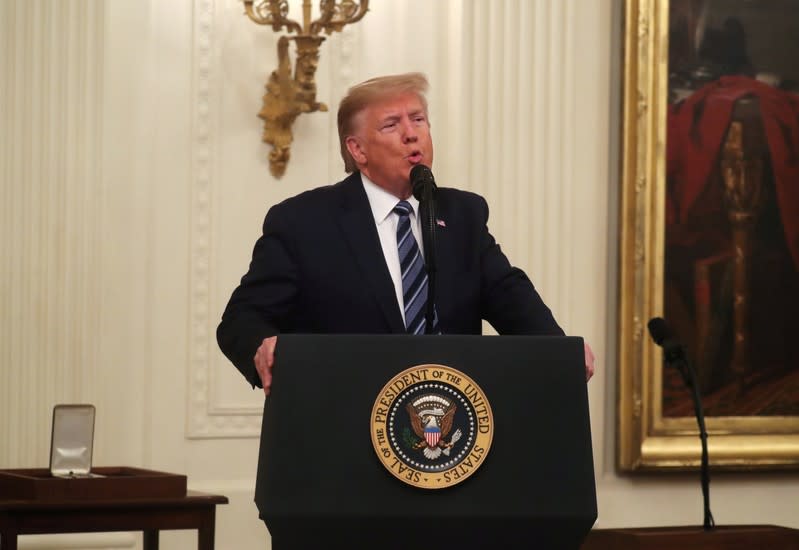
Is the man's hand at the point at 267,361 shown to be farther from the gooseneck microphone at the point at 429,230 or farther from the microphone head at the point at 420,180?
the microphone head at the point at 420,180

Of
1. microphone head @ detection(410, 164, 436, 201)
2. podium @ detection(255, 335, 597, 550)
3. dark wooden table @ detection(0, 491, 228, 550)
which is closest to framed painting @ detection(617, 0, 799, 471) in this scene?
dark wooden table @ detection(0, 491, 228, 550)

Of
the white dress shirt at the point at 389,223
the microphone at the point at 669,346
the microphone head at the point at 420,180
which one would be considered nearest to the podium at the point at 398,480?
the microphone head at the point at 420,180

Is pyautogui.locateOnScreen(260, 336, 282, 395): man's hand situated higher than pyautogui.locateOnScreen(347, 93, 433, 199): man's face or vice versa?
pyautogui.locateOnScreen(347, 93, 433, 199): man's face

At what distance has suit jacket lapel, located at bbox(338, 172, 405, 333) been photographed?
10.2ft

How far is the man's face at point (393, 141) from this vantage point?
10.8ft

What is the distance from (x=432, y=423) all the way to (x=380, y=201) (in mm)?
928

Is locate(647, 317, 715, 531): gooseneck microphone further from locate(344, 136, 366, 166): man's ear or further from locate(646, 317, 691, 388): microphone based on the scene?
locate(344, 136, 366, 166): man's ear

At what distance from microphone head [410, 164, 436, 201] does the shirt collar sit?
0.84ft

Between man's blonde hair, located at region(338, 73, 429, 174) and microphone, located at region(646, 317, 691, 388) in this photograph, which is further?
microphone, located at region(646, 317, 691, 388)

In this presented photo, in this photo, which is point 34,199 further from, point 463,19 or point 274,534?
point 274,534

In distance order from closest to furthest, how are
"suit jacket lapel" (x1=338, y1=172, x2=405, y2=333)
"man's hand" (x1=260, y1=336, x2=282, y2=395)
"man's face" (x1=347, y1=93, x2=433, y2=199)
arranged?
"man's hand" (x1=260, y1=336, x2=282, y2=395), "suit jacket lapel" (x1=338, y1=172, x2=405, y2=333), "man's face" (x1=347, y1=93, x2=433, y2=199)

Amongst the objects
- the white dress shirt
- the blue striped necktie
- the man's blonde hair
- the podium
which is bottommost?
the podium

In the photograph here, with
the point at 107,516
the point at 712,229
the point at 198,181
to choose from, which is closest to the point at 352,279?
the point at 107,516

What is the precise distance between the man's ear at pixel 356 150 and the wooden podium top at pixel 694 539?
1.79 meters
